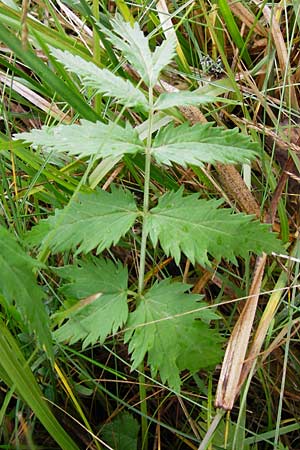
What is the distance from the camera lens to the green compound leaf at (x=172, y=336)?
89 cm

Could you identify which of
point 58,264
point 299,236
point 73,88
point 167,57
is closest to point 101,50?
point 73,88

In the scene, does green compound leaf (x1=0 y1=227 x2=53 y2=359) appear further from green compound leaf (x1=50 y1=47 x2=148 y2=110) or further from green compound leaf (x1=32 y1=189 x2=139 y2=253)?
green compound leaf (x1=50 y1=47 x2=148 y2=110)

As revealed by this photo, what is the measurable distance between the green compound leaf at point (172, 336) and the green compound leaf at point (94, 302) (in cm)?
3

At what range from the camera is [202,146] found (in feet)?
3.23

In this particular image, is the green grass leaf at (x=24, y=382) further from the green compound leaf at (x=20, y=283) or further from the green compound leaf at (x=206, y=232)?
the green compound leaf at (x=206, y=232)

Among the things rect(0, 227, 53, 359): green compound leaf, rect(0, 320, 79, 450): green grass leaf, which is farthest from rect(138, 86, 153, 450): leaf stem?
rect(0, 227, 53, 359): green compound leaf

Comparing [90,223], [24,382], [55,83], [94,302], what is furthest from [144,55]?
[24,382]

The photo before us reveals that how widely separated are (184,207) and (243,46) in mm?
588

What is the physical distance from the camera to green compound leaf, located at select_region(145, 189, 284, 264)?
92cm

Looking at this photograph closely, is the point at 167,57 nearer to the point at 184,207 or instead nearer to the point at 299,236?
the point at 184,207

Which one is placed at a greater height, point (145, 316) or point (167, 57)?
point (167, 57)

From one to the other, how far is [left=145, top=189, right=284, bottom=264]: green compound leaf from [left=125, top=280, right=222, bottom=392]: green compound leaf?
0.08 meters

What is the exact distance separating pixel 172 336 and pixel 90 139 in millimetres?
334

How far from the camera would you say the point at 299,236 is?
120cm
